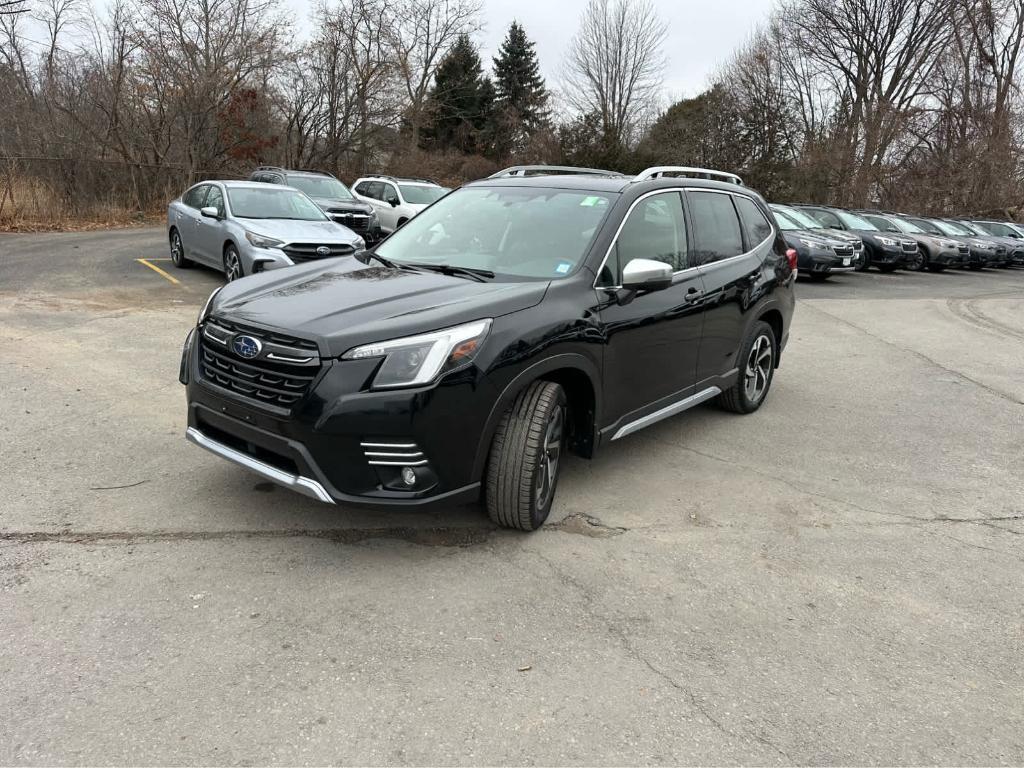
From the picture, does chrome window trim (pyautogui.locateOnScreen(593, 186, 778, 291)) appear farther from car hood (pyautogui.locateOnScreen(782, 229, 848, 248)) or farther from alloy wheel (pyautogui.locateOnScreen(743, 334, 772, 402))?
car hood (pyautogui.locateOnScreen(782, 229, 848, 248))

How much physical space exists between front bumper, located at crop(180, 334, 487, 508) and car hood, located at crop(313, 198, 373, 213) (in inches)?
476

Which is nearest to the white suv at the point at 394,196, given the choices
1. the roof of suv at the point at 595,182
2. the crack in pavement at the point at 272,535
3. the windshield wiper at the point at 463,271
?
the roof of suv at the point at 595,182

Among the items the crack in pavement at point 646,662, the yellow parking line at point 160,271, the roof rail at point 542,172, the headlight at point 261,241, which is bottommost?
the crack in pavement at point 646,662

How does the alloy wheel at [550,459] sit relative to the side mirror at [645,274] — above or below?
below

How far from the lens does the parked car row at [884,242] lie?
16.2 metres

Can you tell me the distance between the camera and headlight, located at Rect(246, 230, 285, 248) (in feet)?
32.1

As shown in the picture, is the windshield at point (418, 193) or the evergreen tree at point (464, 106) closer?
the windshield at point (418, 193)

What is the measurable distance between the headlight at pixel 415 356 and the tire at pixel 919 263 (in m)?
19.3

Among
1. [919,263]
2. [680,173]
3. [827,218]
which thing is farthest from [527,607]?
[919,263]

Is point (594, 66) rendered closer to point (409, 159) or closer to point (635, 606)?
point (409, 159)

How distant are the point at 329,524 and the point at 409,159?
116ft

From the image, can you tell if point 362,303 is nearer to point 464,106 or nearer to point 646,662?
point 646,662

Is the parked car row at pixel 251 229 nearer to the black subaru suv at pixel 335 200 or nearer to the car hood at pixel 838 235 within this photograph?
the black subaru suv at pixel 335 200

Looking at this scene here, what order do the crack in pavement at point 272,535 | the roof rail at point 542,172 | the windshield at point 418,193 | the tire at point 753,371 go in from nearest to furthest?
the crack in pavement at point 272,535, the roof rail at point 542,172, the tire at point 753,371, the windshield at point 418,193
